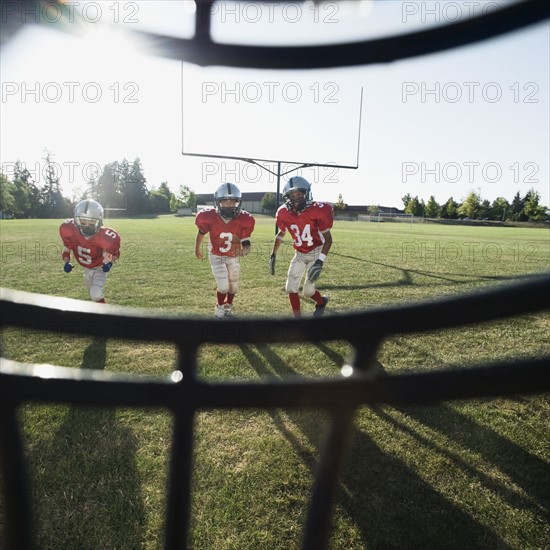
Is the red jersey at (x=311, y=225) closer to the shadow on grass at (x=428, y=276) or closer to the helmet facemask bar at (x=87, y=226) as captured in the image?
the shadow on grass at (x=428, y=276)

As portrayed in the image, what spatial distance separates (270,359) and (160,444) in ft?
5.27

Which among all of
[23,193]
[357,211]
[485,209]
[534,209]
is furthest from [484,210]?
[23,193]

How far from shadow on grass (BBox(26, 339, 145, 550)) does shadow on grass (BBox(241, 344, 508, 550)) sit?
3.31ft

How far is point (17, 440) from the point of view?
411 mm

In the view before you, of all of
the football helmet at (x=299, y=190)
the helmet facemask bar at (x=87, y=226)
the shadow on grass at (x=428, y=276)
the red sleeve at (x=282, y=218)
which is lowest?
the shadow on grass at (x=428, y=276)

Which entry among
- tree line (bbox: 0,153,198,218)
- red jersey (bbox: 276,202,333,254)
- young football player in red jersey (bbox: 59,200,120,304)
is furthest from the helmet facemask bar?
tree line (bbox: 0,153,198,218)

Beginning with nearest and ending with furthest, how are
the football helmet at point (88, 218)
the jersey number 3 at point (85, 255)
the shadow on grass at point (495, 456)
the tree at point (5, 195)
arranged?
the shadow on grass at point (495, 456) < the football helmet at point (88, 218) < the jersey number 3 at point (85, 255) < the tree at point (5, 195)

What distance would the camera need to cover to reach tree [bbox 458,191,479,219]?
66.5m

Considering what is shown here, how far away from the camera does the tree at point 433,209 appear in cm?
7188

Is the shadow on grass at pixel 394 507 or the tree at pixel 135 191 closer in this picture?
the shadow on grass at pixel 394 507

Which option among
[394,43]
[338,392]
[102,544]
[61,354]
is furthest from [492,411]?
[61,354]

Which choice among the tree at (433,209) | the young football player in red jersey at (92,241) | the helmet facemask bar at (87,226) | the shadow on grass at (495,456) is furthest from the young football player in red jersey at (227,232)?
the tree at (433,209)

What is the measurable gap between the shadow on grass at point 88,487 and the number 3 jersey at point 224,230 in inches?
131

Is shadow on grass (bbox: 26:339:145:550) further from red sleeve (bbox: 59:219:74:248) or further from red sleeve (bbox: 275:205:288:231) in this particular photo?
red sleeve (bbox: 275:205:288:231)
